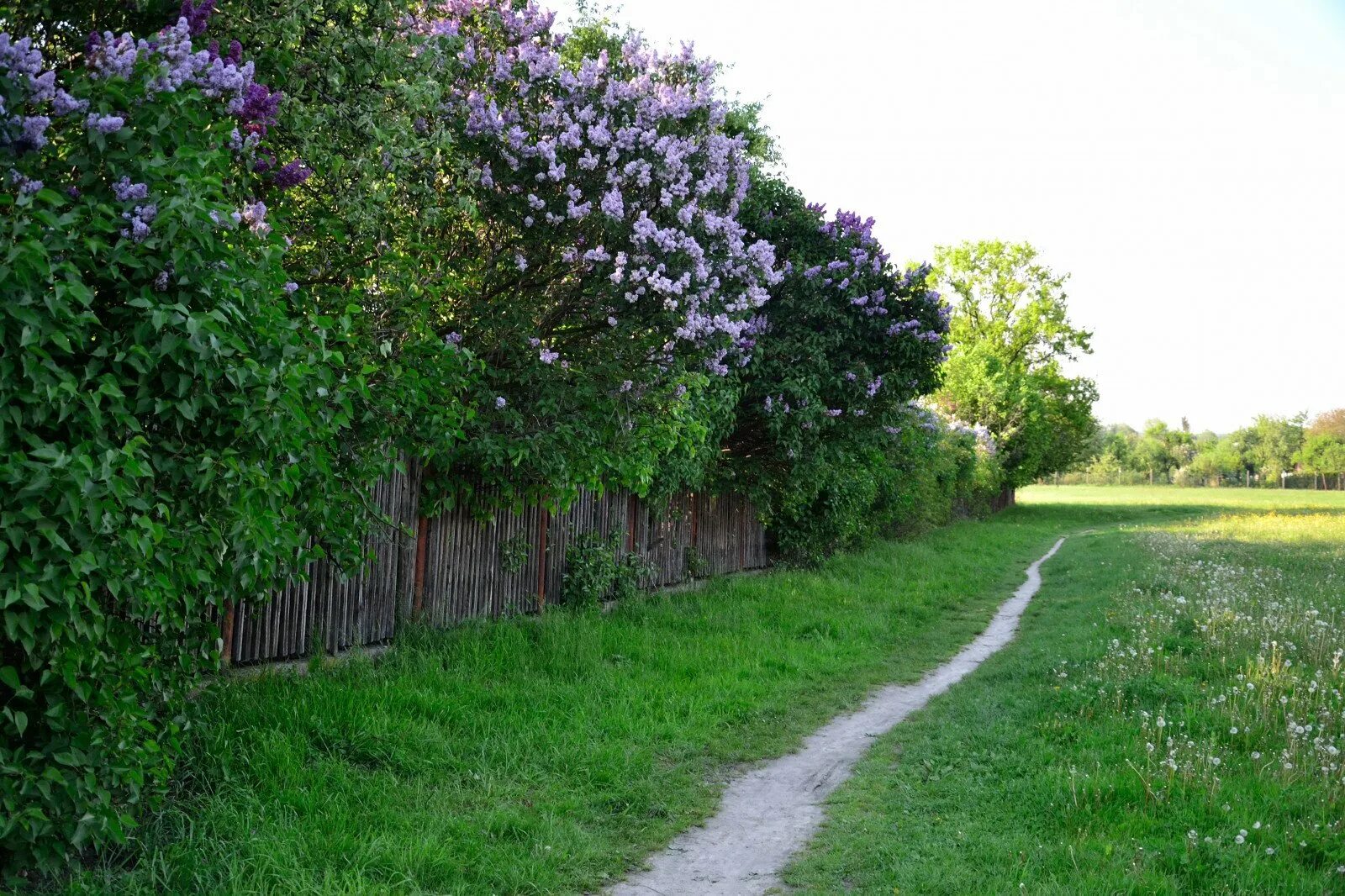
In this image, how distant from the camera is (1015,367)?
1940 inches

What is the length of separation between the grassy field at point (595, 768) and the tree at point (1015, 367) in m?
34.8

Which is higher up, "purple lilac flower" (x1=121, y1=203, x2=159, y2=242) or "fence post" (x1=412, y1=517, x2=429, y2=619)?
"purple lilac flower" (x1=121, y1=203, x2=159, y2=242)

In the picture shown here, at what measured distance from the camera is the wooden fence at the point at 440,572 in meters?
7.05

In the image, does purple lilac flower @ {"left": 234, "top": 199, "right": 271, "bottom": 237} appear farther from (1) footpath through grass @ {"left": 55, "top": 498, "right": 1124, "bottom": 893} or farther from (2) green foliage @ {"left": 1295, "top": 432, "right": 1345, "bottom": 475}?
(2) green foliage @ {"left": 1295, "top": 432, "right": 1345, "bottom": 475}

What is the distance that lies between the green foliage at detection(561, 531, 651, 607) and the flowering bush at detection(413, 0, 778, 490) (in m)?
1.58

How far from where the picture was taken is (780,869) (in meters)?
5.02

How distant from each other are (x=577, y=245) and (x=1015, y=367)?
44.7m

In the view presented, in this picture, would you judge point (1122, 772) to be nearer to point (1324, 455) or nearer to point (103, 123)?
point (103, 123)

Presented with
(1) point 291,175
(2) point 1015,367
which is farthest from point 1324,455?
Answer: (1) point 291,175

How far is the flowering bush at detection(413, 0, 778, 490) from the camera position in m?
8.35

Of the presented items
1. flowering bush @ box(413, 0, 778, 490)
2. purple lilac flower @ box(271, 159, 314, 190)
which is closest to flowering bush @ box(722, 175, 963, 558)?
flowering bush @ box(413, 0, 778, 490)

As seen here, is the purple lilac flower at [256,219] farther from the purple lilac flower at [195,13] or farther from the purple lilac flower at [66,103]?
the purple lilac flower at [66,103]

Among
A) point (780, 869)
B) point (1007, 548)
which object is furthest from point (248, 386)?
point (1007, 548)

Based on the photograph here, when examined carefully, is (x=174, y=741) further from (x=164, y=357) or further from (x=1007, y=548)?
(x=1007, y=548)
